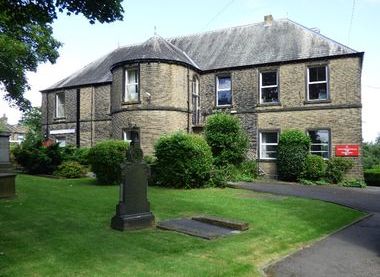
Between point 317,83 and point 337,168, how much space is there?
5.16 m

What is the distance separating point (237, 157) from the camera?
22.8 m

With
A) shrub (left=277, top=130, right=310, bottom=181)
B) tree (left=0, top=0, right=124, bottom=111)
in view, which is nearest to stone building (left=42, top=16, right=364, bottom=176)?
shrub (left=277, top=130, right=310, bottom=181)

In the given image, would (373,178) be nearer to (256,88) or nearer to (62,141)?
(256,88)

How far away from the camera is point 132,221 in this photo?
9.29 m

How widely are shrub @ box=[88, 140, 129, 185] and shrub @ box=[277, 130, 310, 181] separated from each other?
945cm

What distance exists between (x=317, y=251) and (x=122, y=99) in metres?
18.3

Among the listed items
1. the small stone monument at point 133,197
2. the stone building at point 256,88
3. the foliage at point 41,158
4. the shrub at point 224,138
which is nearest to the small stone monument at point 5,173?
the small stone monument at point 133,197

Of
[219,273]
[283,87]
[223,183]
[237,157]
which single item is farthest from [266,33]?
[219,273]

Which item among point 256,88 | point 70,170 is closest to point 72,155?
point 70,170

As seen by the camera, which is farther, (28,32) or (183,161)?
(28,32)

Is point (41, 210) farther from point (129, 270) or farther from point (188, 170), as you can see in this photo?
point (188, 170)

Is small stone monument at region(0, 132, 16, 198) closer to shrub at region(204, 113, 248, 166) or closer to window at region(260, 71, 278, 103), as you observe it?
shrub at region(204, 113, 248, 166)

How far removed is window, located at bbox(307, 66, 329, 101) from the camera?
23328 millimetres

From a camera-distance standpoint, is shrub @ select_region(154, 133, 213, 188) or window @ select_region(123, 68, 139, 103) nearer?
shrub @ select_region(154, 133, 213, 188)
